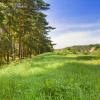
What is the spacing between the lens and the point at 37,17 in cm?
5712

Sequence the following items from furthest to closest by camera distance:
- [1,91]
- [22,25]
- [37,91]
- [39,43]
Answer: [39,43] < [22,25] < [1,91] < [37,91]

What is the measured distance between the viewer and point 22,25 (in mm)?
Answer: 54406

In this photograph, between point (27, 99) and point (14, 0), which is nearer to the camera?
point (27, 99)

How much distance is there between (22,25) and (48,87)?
150 ft

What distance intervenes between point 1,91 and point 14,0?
137 feet

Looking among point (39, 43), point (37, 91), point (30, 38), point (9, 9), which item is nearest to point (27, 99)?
point (37, 91)

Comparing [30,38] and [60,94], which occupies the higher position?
[30,38]

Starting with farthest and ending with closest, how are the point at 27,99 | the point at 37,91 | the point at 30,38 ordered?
the point at 30,38, the point at 37,91, the point at 27,99

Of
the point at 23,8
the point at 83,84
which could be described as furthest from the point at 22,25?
the point at 83,84

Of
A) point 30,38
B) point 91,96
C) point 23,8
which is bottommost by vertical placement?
point 91,96

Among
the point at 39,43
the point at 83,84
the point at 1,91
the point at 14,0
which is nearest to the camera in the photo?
the point at 1,91

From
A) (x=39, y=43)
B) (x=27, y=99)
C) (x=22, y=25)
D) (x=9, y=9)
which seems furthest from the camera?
(x=39, y=43)

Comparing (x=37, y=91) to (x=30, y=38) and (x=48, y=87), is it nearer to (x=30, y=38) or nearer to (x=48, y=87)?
(x=48, y=87)

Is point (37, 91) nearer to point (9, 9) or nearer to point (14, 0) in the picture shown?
point (9, 9)
